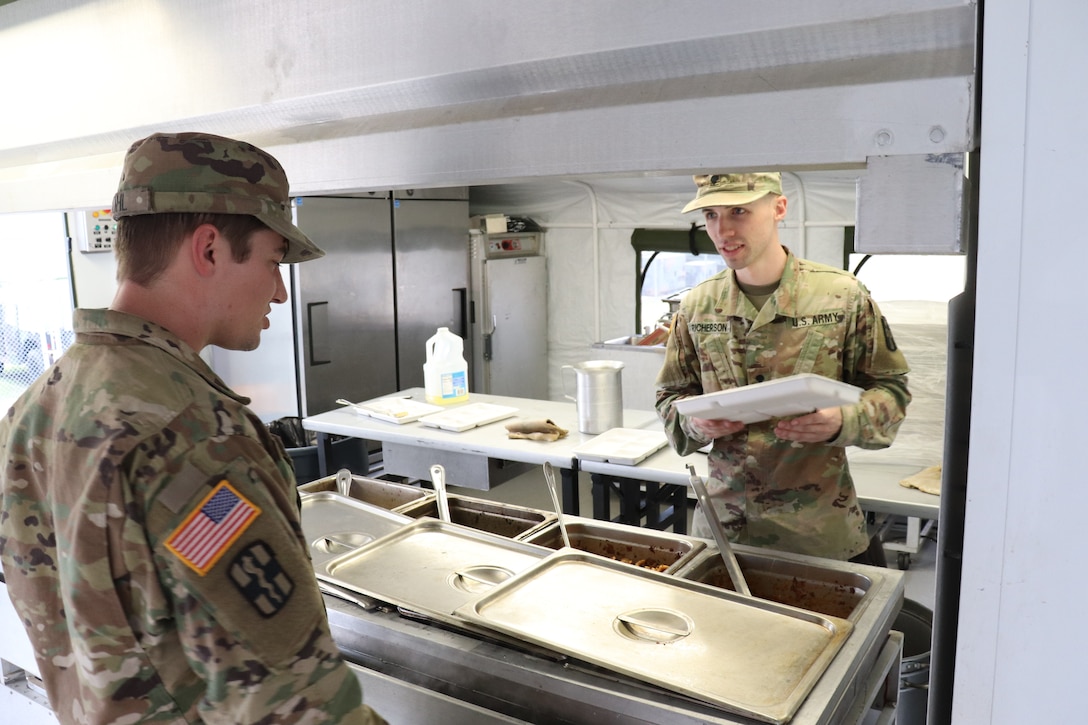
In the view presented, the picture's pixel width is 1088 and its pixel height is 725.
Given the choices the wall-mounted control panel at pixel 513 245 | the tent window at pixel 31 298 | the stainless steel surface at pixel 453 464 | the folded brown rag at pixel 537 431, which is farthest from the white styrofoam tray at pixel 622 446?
the tent window at pixel 31 298

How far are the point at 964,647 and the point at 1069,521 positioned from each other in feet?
0.55

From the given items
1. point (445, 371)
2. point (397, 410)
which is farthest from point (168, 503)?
point (445, 371)

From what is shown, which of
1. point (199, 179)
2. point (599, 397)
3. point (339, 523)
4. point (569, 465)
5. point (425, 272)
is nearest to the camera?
point (199, 179)

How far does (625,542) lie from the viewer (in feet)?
6.27

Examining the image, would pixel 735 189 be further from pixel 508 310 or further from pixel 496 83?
pixel 508 310

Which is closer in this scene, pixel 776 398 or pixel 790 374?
pixel 776 398

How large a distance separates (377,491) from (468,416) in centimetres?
160

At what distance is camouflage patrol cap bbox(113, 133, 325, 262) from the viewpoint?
42.6 inches

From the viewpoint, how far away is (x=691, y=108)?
3.17 ft

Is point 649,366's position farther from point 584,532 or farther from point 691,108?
point 691,108

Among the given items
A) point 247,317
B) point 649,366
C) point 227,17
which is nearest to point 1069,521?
point 247,317

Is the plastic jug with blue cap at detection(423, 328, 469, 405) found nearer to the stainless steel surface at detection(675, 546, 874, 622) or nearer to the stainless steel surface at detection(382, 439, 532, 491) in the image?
the stainless steel surface at detection(382, 439, 532, 491)

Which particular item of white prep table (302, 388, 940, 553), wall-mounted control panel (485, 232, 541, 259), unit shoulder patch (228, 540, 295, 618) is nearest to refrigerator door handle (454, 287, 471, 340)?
wall-mounted control panel (485, 232, 541, 259)

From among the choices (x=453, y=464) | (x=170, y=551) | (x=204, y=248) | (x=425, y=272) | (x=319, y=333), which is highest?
(x=204, y=248)
